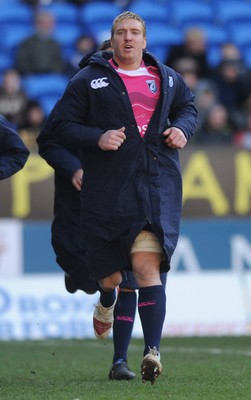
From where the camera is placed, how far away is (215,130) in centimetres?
1619

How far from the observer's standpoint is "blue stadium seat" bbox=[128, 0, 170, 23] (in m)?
19.6

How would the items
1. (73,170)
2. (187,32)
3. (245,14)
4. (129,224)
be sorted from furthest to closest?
(245,14) < (187,32) < (73,170) < (129,224)

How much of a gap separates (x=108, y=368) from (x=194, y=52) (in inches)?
397

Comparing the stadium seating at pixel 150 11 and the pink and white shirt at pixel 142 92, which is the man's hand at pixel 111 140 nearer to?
the pink and white shirt at pixel 142 92

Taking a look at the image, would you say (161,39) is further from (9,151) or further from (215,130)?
(9,151)

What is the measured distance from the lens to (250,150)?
1479 cm

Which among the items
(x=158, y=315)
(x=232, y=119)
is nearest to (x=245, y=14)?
(x=232, y=119)

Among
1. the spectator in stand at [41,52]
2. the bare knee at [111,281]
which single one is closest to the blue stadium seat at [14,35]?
the spectator in stand at [41,52]

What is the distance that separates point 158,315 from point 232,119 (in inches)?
397

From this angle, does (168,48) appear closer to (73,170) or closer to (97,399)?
(73,170)

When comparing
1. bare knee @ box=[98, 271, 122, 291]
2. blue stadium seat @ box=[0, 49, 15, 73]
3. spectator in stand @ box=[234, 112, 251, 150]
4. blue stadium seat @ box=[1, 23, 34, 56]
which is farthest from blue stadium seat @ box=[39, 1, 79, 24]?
bare knee @ box=[98, 271, 122, 291]

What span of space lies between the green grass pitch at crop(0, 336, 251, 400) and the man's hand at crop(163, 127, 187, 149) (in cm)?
151

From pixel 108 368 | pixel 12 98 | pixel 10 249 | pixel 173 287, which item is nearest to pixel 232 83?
pixel 12 98

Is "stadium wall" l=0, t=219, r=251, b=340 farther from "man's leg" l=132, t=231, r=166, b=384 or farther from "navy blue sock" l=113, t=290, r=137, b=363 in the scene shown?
"man's leg" l=132, t=231, r=166, b=384
